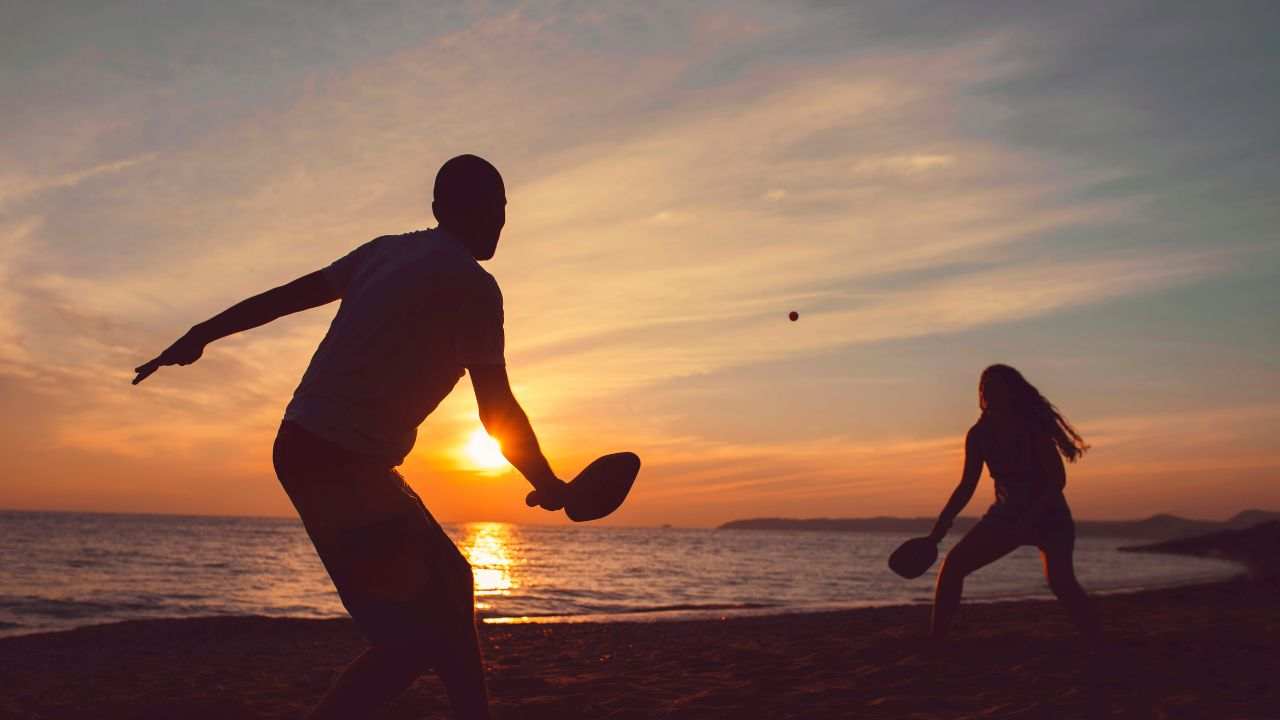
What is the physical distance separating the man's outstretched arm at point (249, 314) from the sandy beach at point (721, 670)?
2956mm

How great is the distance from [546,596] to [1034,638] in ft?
45.2

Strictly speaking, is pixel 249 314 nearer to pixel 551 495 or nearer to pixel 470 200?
pixel 470 200

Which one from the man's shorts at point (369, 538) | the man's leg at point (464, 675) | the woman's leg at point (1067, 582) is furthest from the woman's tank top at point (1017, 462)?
the man's shorts at point (369, 538)

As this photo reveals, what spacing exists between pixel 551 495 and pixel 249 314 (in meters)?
1.13

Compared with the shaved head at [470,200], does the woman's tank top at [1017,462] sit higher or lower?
lower

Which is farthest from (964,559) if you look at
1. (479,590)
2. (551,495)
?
(479,590)

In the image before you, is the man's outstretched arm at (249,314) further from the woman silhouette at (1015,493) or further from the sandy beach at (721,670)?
the woman silhouette at (1015,493)

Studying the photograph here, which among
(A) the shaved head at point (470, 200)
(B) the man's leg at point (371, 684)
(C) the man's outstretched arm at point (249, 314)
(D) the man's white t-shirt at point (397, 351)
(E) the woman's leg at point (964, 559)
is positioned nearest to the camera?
(D) the man's white t-shirt at point (397, 351)

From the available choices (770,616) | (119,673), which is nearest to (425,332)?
(119,673)

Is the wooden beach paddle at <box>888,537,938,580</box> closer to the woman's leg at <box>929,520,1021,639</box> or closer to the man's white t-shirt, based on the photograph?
the woman's leg at <box>929,520,1021,639</box>

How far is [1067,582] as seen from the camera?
22.6 ft

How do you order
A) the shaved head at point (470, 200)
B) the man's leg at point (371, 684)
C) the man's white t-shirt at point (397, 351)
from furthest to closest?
the shaved head at point (470, 200) → the man's leg at point (371, 684) → the man's white t-shirt at point (397, 351)

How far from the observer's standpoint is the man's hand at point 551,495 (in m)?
2.56

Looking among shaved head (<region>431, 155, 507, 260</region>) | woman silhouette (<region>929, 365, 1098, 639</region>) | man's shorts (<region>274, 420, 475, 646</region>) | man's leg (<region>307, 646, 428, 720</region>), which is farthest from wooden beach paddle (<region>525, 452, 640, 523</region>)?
woman silhouette (<region>929, 365, 1098, 639</region>)
